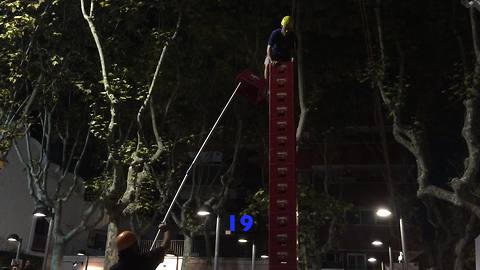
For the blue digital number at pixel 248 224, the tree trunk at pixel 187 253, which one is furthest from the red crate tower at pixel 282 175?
the tree trunk at pixel 187 253

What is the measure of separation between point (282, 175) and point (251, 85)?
1603 mm

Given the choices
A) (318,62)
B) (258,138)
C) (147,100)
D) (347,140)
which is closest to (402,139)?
(318,62)

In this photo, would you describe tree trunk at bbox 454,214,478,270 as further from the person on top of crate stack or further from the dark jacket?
the dark jacket

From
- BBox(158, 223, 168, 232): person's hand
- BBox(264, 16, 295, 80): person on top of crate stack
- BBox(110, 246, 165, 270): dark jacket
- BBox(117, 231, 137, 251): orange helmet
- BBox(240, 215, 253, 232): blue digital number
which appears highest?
BBox(264, 16, 295, 80): person on top of crate stack

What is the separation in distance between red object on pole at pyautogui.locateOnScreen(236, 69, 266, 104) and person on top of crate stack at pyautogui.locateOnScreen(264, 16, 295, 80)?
365 millimetres

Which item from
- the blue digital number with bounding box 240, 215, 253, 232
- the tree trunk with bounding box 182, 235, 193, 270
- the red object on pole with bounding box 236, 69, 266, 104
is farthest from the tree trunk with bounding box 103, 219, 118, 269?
the tree trunk with bounding box 182, 235, 193, 270

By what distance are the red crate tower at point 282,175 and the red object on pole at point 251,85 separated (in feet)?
0.92

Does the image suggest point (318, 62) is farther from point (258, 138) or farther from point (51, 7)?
point (51, 7)

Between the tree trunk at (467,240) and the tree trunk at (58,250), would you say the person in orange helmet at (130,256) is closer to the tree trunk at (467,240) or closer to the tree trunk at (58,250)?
the tree trunk at (467,240)

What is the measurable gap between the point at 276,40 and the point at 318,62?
11885mm

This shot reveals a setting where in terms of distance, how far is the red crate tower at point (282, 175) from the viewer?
6803mm

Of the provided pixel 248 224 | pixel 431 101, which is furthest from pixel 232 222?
pixel 431 101

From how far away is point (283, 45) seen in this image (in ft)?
26.2

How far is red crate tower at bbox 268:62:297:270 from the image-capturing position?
6803 mm
